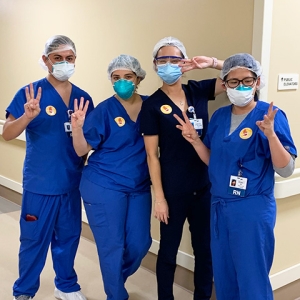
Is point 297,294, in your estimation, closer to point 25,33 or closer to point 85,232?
point 85,232

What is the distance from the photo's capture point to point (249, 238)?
5.25 feet

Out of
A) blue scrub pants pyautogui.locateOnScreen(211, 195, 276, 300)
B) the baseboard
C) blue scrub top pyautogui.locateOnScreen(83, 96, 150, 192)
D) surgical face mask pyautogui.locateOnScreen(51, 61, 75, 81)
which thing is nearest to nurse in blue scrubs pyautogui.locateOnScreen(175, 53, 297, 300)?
blue scrub pants pyautogui.locateOnScreen(211, 195, 276, 300)

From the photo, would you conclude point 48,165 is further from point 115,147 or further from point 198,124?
point 198,124

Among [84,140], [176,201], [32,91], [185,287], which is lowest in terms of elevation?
[185,287]

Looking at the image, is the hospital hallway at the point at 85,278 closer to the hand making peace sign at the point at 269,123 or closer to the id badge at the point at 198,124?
the id badge at the point at 198,124

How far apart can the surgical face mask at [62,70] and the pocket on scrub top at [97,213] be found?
2.22 feet

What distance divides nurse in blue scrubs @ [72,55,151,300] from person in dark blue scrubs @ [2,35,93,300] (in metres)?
0.18

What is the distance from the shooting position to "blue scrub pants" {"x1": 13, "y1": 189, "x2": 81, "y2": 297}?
2.12 metres

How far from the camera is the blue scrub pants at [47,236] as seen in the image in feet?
6.95

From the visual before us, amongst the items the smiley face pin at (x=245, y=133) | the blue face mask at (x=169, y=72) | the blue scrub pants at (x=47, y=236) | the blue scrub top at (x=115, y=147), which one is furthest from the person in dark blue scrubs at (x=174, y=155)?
the blue scrub pants at (x=47, y=236)

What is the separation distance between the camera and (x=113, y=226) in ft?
6.45

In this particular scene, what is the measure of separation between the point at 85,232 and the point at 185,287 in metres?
1.07

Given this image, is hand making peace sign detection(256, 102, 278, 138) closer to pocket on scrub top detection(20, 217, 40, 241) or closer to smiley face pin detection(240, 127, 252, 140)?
smiley face pin detection(240, 127, 252, 140)

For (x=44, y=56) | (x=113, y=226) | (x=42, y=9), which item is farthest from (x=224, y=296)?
(x=42, y=9)
